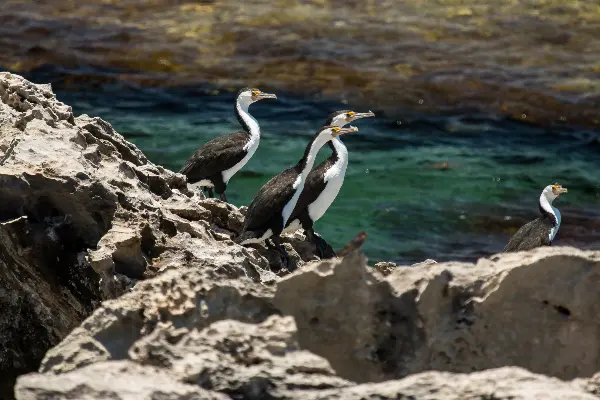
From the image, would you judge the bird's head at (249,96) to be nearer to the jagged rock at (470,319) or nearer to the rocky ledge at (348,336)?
the rocky ledge at (348,336)

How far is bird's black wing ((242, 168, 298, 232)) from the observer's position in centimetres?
855

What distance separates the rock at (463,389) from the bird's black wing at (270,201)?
485 centimetres

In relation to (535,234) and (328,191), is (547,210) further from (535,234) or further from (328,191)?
(328,191)

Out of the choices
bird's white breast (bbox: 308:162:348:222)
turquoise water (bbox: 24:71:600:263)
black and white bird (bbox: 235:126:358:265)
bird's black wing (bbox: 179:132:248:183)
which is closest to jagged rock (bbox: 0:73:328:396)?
black and white bird (bbox: 235:126:358:265)

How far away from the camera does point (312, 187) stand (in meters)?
10.8

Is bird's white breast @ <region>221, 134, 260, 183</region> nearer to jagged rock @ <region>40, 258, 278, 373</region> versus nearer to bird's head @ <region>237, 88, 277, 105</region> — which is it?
bird's head @ <region>237, 88, 277, 105</region>

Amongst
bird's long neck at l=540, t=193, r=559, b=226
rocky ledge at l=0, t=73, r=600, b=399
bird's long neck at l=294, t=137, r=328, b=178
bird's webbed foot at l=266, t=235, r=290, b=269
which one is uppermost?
rocky ledge at l=0, t=73, r=600, b=399

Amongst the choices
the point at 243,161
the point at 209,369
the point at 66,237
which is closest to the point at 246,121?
the point at 243,161

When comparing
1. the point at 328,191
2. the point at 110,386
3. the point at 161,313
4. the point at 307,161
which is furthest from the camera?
the point at 328,191

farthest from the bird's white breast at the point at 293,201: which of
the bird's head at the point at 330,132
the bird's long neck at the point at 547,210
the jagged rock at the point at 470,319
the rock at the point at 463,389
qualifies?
the rock at the point at 463,389

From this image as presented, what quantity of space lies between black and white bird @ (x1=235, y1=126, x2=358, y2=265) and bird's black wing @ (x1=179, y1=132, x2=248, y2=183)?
1496 mm

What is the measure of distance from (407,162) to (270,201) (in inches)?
323

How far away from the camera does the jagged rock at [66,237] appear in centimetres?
625

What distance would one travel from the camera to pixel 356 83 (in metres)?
19.7
